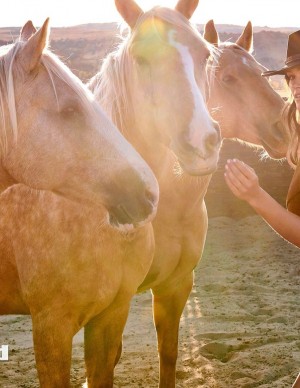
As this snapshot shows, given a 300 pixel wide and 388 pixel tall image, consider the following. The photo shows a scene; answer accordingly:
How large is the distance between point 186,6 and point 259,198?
4.00ft

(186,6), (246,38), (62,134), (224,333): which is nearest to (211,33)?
(246,38)

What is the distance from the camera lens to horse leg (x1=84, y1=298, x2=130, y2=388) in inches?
113

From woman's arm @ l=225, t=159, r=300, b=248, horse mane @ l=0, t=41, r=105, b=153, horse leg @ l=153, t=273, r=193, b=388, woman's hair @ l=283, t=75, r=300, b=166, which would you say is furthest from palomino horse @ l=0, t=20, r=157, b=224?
horse leg @ l=153, t=273, r=193, b=388

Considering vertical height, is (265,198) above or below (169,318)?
above

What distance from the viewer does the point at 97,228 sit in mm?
2750

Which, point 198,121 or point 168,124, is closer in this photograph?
point 198,121

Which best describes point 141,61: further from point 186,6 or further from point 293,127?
point 293,127

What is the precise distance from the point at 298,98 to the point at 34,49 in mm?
1360

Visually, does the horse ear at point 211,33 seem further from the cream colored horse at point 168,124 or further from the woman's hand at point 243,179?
the woman's hand at point 243,179

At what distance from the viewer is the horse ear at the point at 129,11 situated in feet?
9.90

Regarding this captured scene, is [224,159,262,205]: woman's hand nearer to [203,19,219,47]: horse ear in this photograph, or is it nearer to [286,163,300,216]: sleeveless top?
[286,163,300,216]: sleeveless top

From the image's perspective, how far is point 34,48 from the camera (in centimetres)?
219

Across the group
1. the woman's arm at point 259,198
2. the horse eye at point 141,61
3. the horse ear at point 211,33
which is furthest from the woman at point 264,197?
the horse ear at point 211,33

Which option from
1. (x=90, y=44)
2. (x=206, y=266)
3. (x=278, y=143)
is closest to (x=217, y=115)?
(x=278, y=143)
